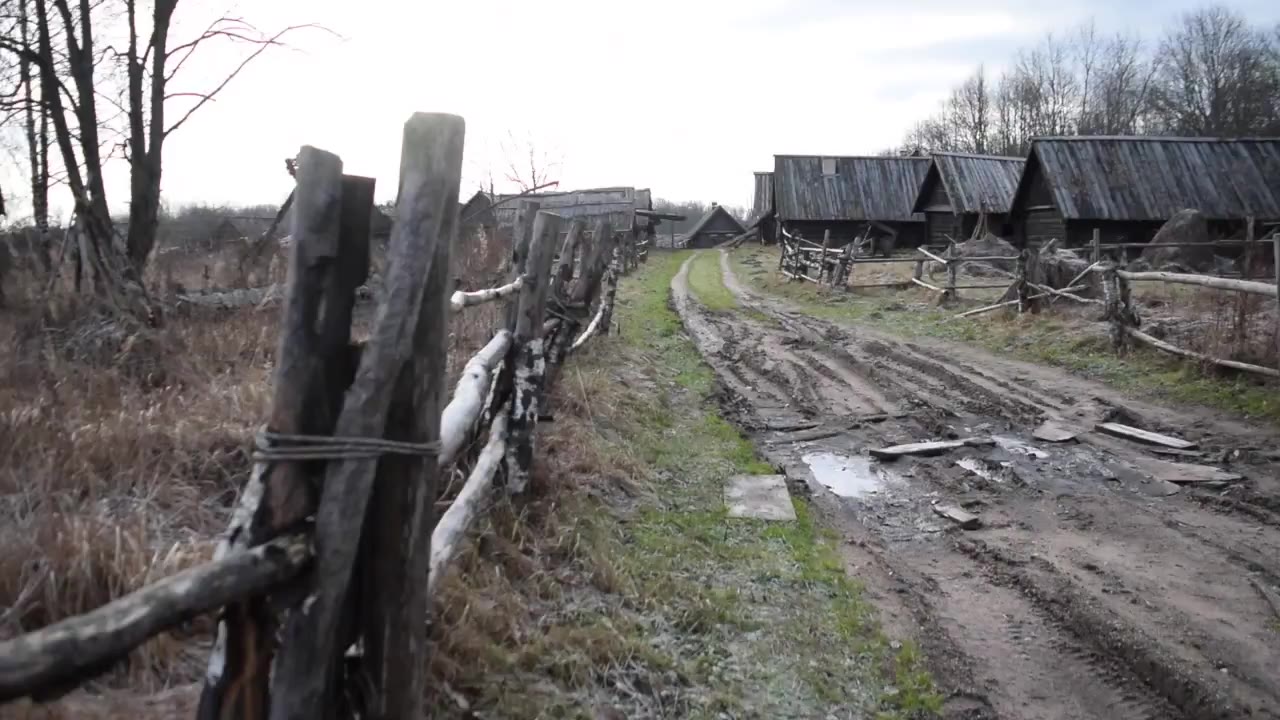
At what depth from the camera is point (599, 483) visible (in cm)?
527

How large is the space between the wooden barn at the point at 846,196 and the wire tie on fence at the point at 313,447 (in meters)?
40.1

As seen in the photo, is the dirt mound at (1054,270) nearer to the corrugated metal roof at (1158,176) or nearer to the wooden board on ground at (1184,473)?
the wooden board on ground at (1184,473)

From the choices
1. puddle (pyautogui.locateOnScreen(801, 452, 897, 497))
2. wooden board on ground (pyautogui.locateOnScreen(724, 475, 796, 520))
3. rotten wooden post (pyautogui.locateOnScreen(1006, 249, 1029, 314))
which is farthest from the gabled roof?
wooden board on ground (pyautogui.locateOnScreen(724, 475, 796, 520))

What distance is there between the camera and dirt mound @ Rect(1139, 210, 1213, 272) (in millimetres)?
19281

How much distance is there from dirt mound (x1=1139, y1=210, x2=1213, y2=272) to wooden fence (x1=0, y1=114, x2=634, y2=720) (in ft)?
65.7

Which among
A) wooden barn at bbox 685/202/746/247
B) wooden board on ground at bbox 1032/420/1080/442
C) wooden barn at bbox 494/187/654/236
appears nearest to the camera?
wooden board on ground at bbox 1032/420/1080/442

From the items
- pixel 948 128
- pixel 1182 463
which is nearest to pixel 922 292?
pixel 1182 463

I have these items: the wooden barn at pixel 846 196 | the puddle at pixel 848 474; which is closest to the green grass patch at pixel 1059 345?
the puddle at pixel 848 474

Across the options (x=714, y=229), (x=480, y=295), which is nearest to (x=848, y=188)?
(x=714, y=229)

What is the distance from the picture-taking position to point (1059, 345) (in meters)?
10.8

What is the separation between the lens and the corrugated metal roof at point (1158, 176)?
2456 centimetres

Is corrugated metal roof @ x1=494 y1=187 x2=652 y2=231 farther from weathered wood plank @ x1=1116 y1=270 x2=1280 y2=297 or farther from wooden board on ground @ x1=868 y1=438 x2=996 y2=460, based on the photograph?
wooden board on ground @ x1=868 y1=438 x2=996 y2=460

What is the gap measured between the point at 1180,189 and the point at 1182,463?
74.8 ft

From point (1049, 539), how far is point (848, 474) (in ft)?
5.39
